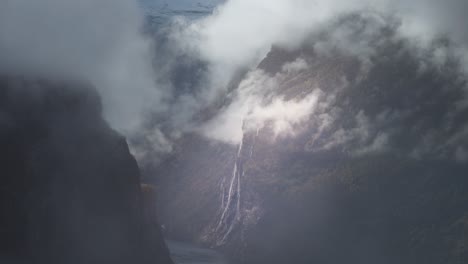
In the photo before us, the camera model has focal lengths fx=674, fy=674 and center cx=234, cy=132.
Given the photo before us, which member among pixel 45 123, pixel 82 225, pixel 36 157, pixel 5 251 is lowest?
pixel 5 251

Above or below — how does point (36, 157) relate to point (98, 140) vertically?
below

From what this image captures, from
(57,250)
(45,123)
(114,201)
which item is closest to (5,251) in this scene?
(57,250)

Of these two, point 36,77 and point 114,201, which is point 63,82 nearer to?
point 36,77

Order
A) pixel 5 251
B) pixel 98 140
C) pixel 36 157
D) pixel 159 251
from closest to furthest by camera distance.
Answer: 1. pixel 5 251
2. pixel 36 157
3. pixel 98 140
4. pixel 159 251

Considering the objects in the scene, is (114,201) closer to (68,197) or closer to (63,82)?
(68,197)

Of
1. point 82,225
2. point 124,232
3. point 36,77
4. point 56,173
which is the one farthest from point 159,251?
point 36,77

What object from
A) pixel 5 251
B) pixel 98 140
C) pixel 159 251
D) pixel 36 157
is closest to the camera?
pixel 5 251

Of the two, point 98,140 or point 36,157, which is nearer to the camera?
point 36,157
